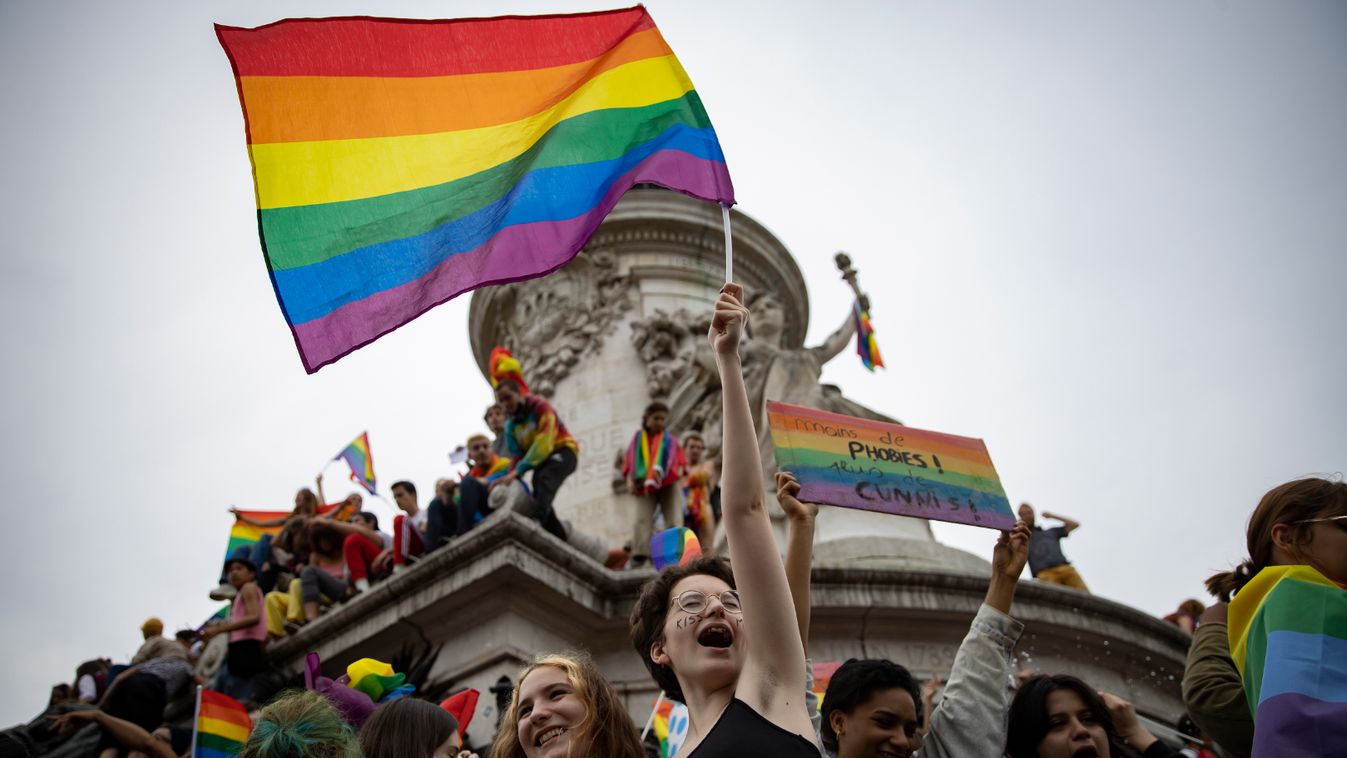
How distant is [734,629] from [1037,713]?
145 cm

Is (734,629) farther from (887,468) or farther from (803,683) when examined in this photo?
(887,468)

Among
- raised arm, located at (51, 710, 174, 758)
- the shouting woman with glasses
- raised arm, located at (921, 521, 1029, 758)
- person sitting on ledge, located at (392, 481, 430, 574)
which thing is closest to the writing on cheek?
the shouting woman with glasses

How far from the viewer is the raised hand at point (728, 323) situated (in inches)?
126

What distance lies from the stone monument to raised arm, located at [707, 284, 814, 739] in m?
4.02

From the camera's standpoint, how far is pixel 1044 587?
832 centimetres

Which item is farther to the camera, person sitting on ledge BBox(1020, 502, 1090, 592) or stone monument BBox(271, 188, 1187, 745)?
person sitting on ledge BBox(1020, 502, 1090, 592)

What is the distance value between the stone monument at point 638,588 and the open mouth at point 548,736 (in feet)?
10.7

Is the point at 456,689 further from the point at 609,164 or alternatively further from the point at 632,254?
the point at 632,254

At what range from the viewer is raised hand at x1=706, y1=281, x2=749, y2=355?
10.5 feet

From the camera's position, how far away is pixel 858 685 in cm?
365

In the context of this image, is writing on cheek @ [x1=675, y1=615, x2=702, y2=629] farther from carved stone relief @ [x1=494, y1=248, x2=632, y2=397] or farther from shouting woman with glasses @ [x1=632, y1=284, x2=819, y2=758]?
carved stone relief @ [x1=494, y1=248, x2=632, y2=397]

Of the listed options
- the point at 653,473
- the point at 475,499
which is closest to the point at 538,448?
the point at 475,499

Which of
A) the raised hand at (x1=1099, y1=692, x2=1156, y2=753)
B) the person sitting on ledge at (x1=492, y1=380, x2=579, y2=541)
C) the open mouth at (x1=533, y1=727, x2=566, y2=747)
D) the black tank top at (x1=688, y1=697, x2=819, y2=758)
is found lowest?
the black tank top at (x1=688, y1=697, x2=819, y2=758)

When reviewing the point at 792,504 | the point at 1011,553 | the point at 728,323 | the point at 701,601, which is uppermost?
the point at 728,323
